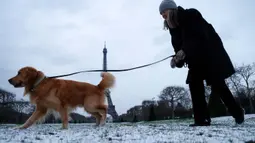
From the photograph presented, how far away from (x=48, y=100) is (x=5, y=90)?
1478 inches

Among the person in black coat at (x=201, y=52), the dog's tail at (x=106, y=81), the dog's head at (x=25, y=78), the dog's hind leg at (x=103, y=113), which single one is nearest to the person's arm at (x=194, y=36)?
the person in black coat at (x=201, y=52)

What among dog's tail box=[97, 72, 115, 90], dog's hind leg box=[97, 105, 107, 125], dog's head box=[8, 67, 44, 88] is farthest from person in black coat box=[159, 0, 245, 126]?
dog's head box=[8, 67, 44, 88]

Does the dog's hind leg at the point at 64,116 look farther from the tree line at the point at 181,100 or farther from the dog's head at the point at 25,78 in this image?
the tree line at the point at 181,100

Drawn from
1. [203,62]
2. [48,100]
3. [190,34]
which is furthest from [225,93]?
[48,100]

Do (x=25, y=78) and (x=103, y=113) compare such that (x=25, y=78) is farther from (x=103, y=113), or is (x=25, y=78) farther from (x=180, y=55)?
(x=180, y=55)

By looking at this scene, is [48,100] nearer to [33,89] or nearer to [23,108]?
[33,89]

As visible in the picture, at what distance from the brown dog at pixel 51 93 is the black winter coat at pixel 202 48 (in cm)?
272

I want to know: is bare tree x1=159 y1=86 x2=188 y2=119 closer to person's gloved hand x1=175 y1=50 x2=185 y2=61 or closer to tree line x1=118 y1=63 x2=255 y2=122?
tree line x1=118 y1=63 x2=255 y2=122

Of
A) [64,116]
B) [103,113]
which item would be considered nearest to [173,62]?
[64,116]

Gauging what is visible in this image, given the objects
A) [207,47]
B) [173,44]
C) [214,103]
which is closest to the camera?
[207,47]

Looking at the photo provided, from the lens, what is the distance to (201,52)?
443 cm

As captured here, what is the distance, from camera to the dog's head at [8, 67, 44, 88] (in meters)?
5.68

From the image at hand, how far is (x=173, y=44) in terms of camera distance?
512 centimetres

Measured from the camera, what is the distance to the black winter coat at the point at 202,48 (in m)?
4.42
